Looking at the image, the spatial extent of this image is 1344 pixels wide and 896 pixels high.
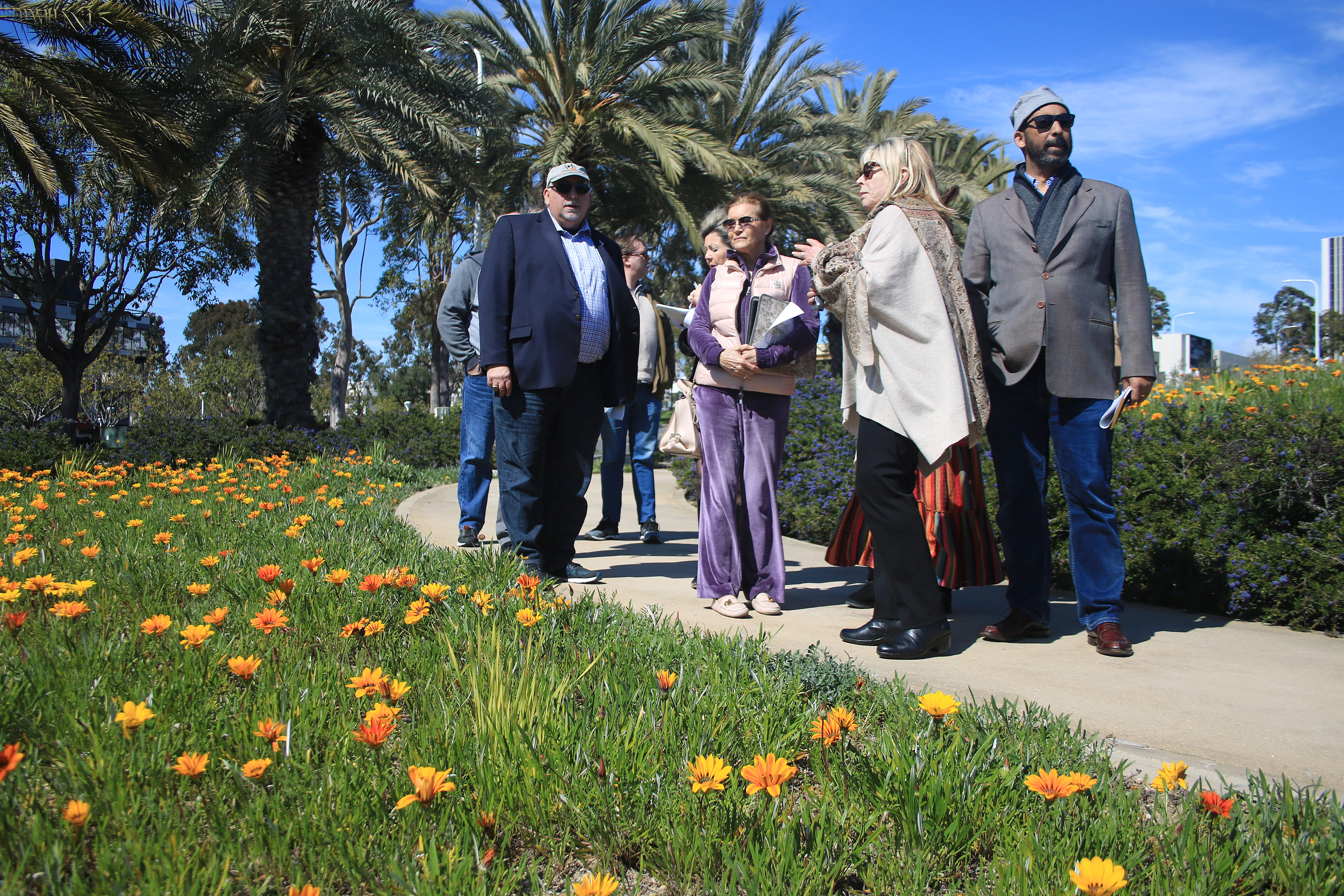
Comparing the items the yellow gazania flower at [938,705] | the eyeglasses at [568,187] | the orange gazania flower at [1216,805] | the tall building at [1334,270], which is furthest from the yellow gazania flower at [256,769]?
the tall building at [1334,270]

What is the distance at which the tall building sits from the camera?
8481 cm

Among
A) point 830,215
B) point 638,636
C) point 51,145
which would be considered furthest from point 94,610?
point 830,215

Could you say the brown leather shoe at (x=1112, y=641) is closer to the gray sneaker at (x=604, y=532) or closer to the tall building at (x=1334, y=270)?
the gray sneaker at (x=604, y=532)

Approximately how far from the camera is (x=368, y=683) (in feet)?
6.91

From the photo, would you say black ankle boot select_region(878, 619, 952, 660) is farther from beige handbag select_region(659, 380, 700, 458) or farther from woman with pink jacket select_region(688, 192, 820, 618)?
beige handbag select_region(659, 380, 700, 458)

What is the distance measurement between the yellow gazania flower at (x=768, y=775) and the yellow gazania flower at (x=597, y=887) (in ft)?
1.08

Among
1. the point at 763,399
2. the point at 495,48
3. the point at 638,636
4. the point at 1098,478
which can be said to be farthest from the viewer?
the point at 495,48

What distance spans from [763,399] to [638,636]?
1605 mm

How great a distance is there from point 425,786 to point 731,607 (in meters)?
2.53

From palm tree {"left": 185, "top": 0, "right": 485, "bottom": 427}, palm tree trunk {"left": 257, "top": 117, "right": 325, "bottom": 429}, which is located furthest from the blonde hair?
palm tree trunk {"left": 257, "top": 117, "right": 325, "bottom": 429}

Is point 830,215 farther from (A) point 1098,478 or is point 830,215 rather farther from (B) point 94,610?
(B) point 94,610

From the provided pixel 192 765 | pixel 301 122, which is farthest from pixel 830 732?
pixel 301 122

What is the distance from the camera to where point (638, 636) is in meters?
3.00

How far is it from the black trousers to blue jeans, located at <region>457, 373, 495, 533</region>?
2.94 meters
